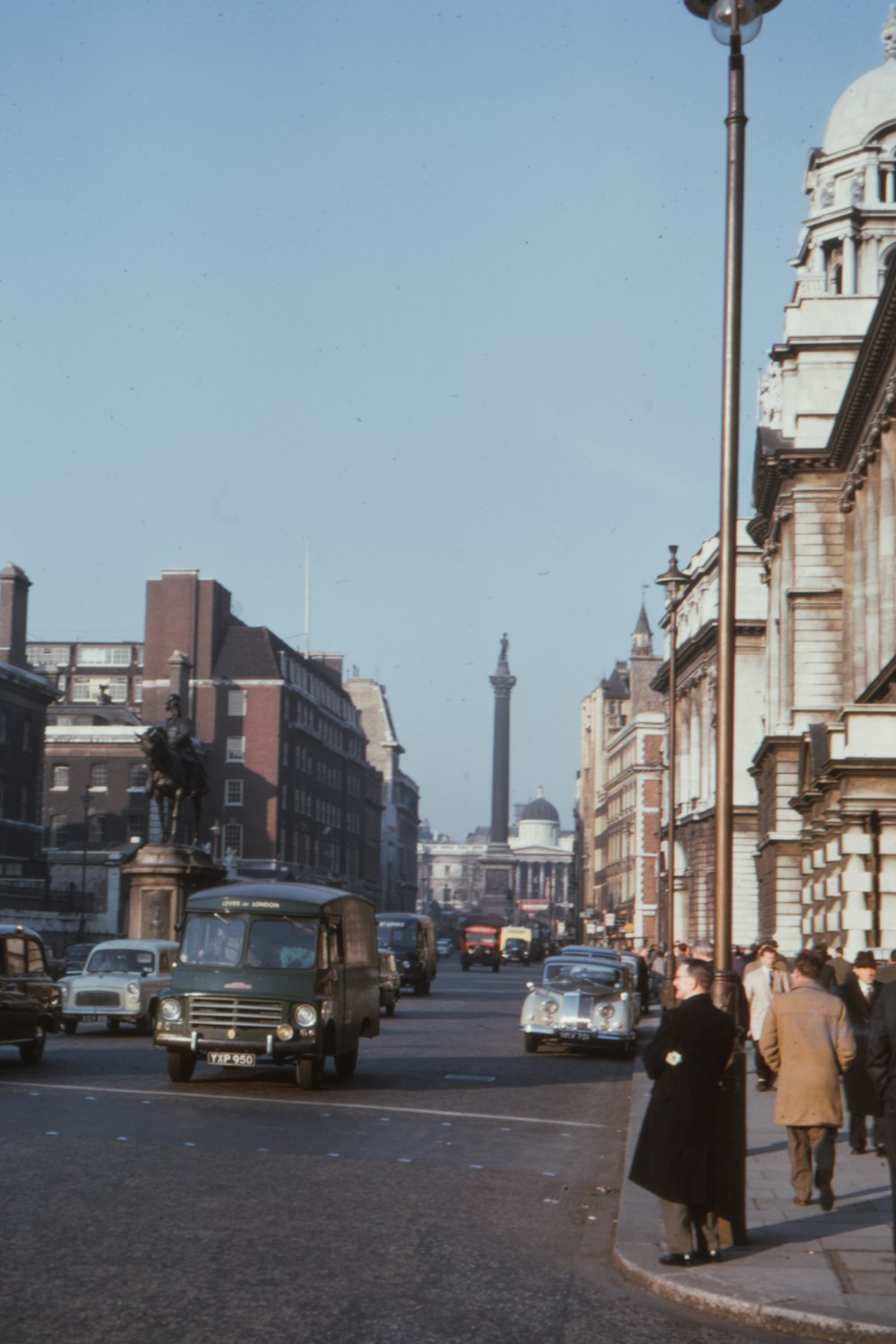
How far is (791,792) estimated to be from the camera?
47.7 meters

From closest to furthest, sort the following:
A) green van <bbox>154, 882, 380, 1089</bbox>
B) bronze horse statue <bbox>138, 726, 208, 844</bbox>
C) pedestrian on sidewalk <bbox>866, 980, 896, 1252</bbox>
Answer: pedestrian on sidewalk <bbox>866, 980, 896, 1252</bbox>, green van <bbox>154, 882, 380, 1089</bbox>, bronze horse statue <bbox>138, 726, 208, 844</bbox>

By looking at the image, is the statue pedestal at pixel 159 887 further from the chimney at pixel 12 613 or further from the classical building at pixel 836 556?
the chimney at pixel 12 613

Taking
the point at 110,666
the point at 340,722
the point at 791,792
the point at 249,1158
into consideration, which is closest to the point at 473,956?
the point at 340,722

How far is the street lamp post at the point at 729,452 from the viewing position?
11.5 m

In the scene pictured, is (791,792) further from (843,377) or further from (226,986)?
(226,986)

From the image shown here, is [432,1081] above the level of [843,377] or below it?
below

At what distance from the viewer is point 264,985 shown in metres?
20.2

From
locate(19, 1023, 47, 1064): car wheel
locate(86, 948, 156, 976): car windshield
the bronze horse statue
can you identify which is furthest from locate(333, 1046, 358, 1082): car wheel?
the bronze horse statue

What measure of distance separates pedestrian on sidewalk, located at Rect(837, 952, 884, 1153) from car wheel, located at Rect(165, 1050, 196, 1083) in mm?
7702

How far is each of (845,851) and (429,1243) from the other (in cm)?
Result: 2228

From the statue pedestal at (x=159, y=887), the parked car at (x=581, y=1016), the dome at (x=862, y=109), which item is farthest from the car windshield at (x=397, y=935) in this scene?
the dome at (x=862, y=109)

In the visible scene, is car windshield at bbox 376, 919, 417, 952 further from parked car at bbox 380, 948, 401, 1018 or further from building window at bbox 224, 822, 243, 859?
building window at bbox 224, 822, 243, 859

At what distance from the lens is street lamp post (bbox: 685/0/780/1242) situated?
11484mm

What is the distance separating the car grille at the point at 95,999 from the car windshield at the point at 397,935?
21.7 metres
